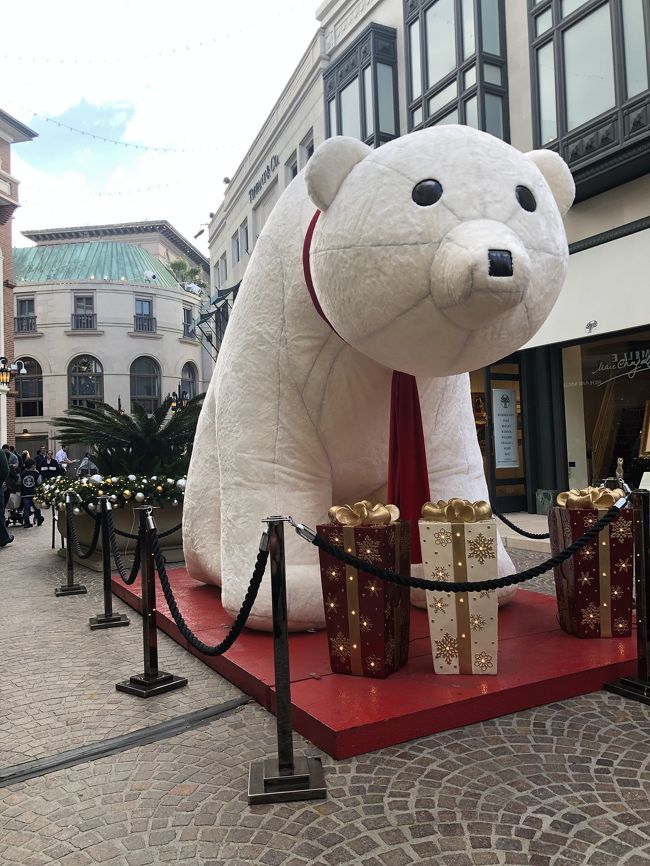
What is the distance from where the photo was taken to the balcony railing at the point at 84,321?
33.9m

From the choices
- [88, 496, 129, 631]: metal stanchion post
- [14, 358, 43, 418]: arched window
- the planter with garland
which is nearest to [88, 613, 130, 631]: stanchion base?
[88, 496, 129, 631]: metal stanchion post

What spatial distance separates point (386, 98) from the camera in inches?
481

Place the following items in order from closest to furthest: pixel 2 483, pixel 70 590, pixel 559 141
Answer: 1. pixel 70 590
2. pixel 559 141
3. pixel 2 483

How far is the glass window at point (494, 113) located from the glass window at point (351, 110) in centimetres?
336

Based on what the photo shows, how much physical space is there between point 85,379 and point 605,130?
30167 millimetres

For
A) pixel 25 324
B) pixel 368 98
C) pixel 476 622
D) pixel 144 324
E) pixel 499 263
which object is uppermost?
pixel 144 324

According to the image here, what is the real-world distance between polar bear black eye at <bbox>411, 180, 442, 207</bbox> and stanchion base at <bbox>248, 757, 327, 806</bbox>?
1.98 m

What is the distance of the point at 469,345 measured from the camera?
2.58m

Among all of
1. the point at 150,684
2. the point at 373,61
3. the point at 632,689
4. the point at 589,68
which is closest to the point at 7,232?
the point at 373,61

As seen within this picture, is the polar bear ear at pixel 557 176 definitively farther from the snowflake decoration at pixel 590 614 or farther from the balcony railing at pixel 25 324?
the balcony railing at pixel 25 324

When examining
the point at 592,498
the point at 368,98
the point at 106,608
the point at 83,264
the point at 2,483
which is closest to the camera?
the point at 592,498

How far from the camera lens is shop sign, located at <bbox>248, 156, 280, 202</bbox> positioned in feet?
62.3

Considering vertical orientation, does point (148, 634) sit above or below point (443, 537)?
below

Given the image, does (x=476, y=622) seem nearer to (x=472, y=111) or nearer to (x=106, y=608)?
(x=106, y=608)
